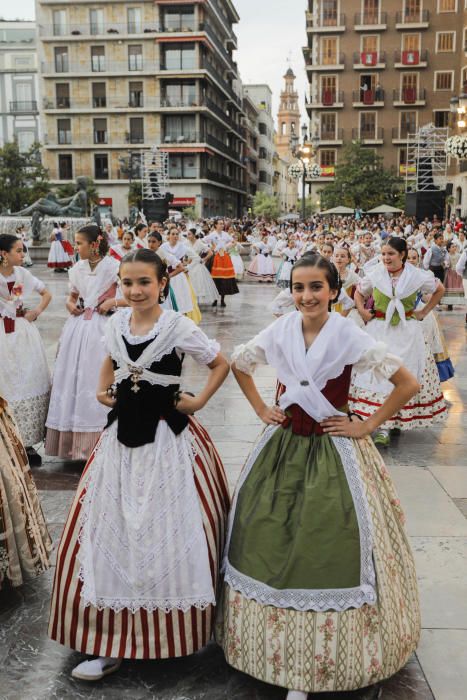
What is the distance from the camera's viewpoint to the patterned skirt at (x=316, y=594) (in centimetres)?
263

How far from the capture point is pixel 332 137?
5297 centimetres

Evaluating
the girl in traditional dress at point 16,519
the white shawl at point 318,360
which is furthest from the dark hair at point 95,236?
the white shawl at point 318,360

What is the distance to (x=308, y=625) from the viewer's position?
2.63 metres

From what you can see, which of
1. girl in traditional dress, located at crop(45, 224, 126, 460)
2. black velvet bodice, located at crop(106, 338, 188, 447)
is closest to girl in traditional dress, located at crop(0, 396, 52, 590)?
black velvet bodice, located at crop(106, 338, 188, 447)

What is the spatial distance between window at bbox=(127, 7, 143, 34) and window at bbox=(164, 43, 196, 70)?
7.84ft

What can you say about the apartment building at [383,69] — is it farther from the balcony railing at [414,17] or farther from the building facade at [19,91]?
the building facade at [19,91]

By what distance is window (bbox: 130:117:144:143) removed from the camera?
51.2m

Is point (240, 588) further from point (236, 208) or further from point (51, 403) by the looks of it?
point (236, 208)

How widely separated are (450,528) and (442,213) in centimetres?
2828

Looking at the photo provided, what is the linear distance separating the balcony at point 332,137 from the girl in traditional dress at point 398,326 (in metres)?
49.2

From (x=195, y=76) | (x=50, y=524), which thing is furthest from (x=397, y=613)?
(x=195, y=76)

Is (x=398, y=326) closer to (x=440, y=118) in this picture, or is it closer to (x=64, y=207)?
(x=64, y=207)

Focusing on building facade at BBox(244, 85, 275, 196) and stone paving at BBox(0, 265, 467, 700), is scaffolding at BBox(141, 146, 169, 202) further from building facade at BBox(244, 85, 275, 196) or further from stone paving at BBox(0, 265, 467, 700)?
building facade at BBox(244, 85, 275, 196)

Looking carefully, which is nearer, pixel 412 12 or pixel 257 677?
pixel 257 677
